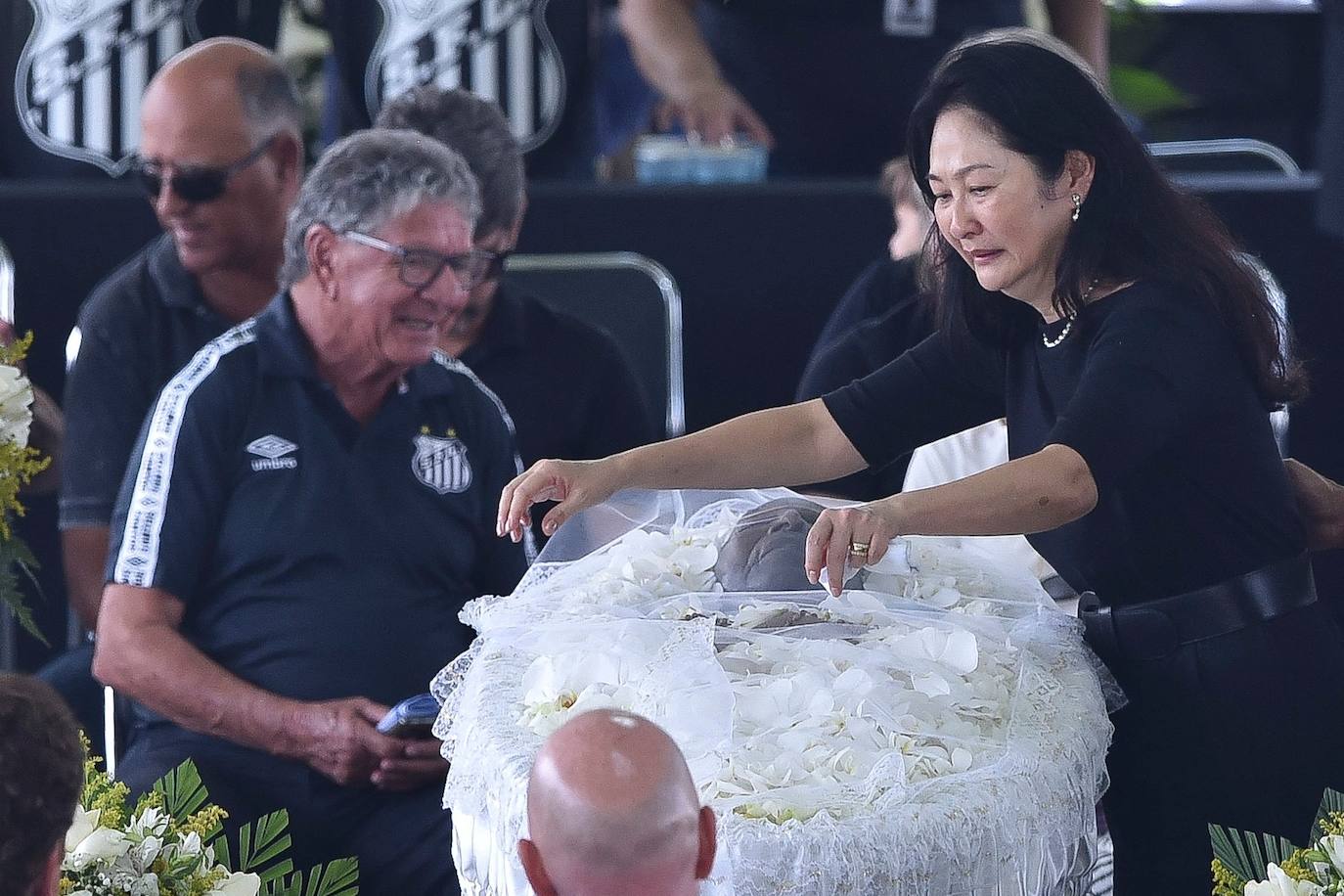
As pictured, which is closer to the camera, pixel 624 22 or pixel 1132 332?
pixel 1132 332

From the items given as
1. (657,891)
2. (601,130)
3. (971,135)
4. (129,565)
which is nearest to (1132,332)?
(971,135)

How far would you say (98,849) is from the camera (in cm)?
143

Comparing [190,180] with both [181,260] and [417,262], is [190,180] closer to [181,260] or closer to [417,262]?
[181,260]

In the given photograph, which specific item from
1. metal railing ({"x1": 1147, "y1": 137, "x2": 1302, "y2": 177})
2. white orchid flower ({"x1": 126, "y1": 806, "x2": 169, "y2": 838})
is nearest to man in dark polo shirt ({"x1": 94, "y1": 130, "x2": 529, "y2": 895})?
white orchid flower ({"x1": 126, "y1": 806, "x2": 169, "y2": 838})

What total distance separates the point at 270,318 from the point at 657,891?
1.60 meters

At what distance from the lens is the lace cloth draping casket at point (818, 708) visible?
1.40 metres

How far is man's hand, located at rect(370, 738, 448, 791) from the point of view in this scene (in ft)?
7.32

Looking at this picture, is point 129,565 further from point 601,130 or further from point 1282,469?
point 601,130

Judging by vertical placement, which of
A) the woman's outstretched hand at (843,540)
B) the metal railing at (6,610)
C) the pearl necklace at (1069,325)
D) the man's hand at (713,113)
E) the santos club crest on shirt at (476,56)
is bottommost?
the metal railing at (6,610)

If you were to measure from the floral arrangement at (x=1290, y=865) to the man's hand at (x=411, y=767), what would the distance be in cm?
103

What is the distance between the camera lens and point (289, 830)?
2287 millimetres

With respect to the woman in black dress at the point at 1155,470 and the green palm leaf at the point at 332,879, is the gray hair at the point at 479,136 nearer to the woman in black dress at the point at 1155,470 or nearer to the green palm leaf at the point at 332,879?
the woman in black dress at the point at 1155,470

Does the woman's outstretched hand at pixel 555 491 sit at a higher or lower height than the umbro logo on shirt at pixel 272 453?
higher

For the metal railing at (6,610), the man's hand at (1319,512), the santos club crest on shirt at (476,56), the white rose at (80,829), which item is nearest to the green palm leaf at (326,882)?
the white rose at (80,829)
